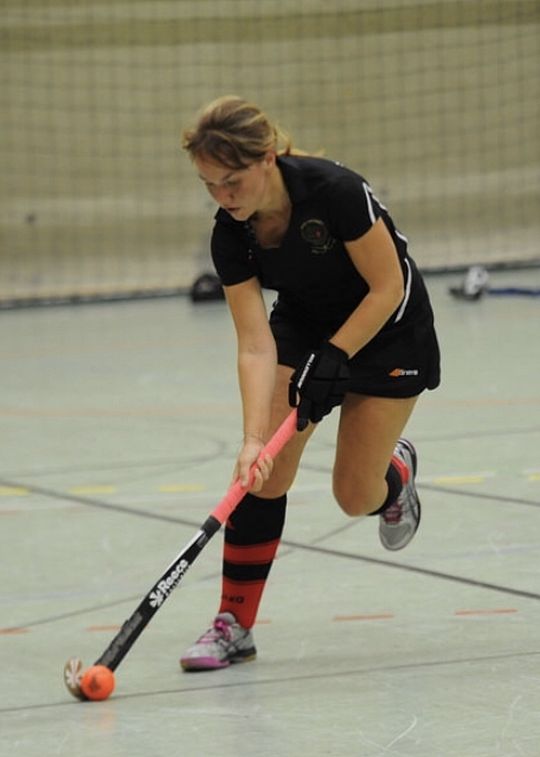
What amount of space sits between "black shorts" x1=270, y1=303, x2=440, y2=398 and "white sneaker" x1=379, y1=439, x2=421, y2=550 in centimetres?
45

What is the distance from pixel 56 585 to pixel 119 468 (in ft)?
5.28

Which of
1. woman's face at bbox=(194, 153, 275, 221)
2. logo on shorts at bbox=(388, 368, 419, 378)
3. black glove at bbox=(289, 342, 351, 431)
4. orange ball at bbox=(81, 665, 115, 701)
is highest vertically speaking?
woman's face at bbox=(194, 153, 275, 221)

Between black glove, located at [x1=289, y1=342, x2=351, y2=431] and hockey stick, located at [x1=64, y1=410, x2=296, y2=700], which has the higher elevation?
black glove, located at [x1=289, y1=342, x2=351, y2=431]

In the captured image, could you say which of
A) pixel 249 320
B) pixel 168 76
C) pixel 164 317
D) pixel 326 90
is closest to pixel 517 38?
pixel 326 90

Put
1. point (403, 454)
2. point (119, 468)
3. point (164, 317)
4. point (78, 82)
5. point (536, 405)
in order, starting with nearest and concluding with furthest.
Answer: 1. point (403, 454)
2. point (119, 468)
3. point (536, 405)
4. point (164, 317)
5. point (78, 82)

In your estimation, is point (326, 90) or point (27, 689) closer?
point (27, 689)

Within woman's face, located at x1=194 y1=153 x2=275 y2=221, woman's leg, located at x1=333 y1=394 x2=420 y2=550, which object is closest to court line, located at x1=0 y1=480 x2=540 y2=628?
woman's leg, located at x1=333 y1=394 x2=420 y2=550

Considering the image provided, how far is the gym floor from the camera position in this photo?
130 inches

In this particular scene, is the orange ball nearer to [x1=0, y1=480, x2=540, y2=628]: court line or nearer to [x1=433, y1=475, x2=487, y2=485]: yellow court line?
[x1=0, y1=480, x2=540, y2=628]: court line

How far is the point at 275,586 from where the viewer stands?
4457mm

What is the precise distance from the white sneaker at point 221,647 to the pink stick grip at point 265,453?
0.28 metres

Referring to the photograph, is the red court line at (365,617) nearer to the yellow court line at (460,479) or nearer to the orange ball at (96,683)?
the orange ball at (96,683)

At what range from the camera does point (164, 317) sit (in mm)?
10852

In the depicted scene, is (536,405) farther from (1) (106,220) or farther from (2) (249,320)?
(1) (106,220)
